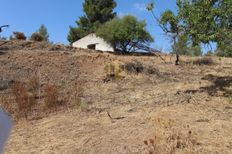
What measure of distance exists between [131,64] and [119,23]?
7325 millimetres

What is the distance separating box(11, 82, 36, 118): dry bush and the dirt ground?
0.84ft

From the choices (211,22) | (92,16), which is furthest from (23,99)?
(92,16)

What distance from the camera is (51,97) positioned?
40.3 feet

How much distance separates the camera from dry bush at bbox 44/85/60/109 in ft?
39.7

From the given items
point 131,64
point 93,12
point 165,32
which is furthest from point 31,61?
point 93,12

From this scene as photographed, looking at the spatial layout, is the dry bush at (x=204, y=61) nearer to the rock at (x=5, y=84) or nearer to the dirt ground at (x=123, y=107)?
the dirt ground at (x=123, y=107)

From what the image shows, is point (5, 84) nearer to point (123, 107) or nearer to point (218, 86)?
point (123, 107)

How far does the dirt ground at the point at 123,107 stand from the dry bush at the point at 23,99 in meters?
0.26

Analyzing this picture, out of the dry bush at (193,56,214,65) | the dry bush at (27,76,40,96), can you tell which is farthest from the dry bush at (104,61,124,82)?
the dry bush at (193,56,214,65)

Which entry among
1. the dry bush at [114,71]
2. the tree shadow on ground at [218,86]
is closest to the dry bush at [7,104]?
the dry bush at [114,71]

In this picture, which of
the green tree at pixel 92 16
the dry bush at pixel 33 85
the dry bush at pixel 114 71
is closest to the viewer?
the dry bush at pixel 33 85

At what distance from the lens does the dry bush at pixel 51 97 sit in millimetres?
12094

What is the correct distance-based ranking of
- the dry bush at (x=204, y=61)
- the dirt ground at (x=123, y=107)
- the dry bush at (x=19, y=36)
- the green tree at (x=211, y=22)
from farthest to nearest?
the dry bush at (x=19, y=36) < the dry bush at (x=204, y=61) < the green tree at (x=211, y=22) < the dirt ground at (x=123, y=107)

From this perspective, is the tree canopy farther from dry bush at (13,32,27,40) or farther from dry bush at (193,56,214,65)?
dry bush at (13,32,27,40)
